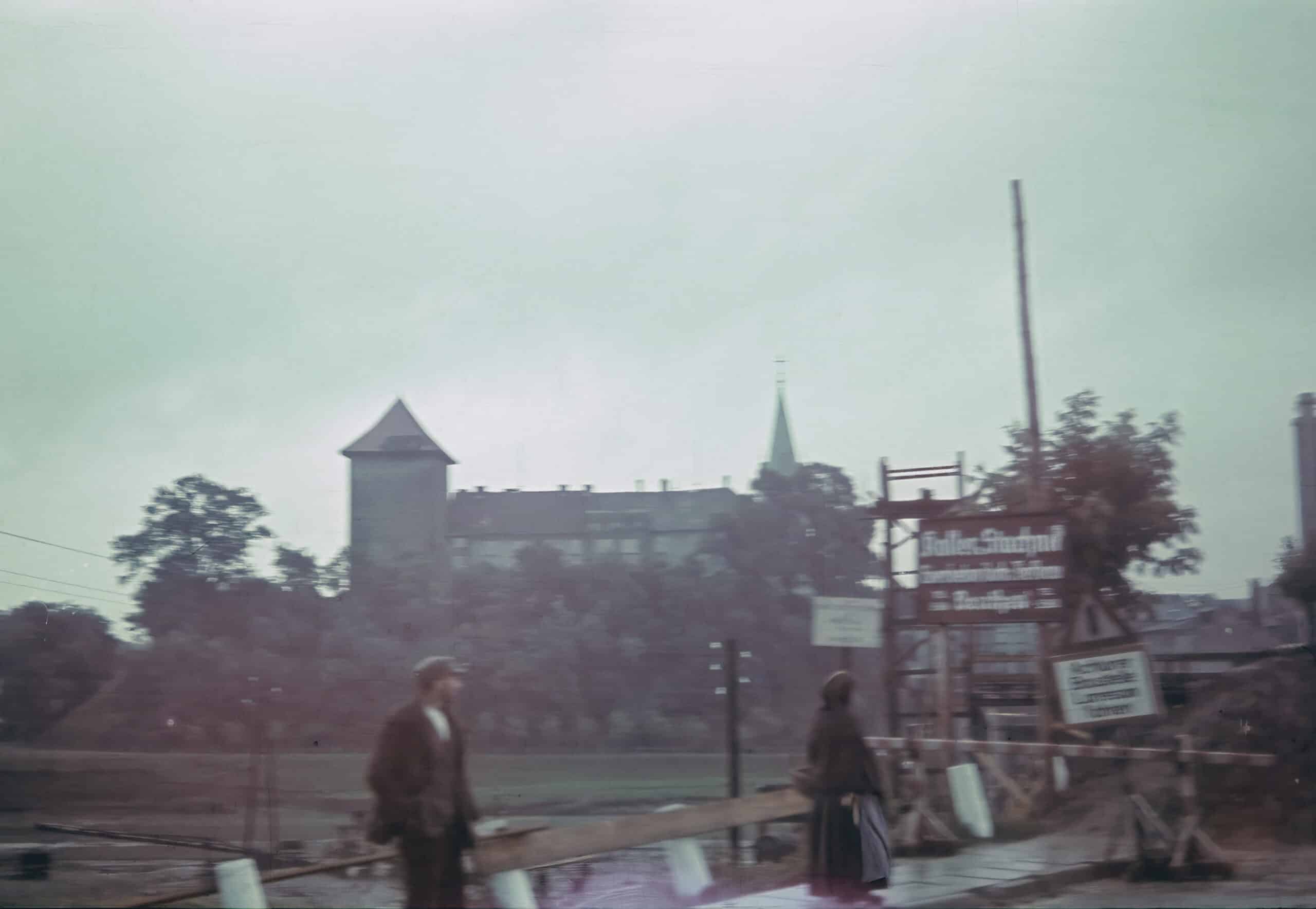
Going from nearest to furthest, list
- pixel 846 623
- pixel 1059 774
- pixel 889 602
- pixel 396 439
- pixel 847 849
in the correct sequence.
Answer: pixel 847 849 < pixel 846 623 < pixel 1059 774 < pixel 889 602 < pixel 396 439

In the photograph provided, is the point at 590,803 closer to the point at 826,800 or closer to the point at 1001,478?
the point at 1001,478

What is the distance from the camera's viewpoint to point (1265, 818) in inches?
614

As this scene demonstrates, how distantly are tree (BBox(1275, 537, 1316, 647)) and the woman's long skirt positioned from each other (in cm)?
1879

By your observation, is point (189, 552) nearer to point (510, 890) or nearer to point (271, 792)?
point (271, 792)

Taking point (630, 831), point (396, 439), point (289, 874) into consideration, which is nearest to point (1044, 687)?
point (630, 831)

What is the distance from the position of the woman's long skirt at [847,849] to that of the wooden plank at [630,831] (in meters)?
0.55

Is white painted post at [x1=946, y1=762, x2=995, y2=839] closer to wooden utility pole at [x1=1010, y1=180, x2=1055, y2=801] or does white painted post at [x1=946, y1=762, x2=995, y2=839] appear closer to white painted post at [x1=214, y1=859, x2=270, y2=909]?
wooden utility pole at [x1=1010, y1=180, x2=1055, y2=801]

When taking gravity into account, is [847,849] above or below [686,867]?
above

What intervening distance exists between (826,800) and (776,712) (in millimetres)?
66144

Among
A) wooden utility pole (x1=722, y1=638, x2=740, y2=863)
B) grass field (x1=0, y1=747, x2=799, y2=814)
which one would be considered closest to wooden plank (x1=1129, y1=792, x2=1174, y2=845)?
wooden utility pole (x1=722, y1=638, x2=740, y2=863)

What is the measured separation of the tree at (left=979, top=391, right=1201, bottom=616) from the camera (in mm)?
27203

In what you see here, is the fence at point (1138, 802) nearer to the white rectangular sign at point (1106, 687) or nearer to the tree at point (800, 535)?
the white rectangular sign at point (1106, 687)

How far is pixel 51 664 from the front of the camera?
214ft

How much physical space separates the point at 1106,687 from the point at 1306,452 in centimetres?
2662
